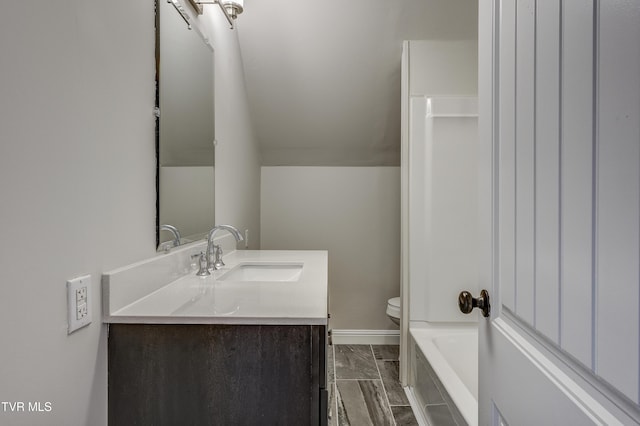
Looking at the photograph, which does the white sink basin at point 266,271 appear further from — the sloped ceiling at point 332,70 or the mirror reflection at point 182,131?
the sloped ceiling at point 332,70

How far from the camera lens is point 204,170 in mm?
1923

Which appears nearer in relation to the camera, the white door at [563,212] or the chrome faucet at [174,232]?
the white door at [563,212]

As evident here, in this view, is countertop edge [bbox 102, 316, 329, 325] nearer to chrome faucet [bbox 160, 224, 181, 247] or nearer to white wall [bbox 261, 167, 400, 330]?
chrome faucet [bbox 160, 224, 181, 247]

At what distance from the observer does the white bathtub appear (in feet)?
6.84

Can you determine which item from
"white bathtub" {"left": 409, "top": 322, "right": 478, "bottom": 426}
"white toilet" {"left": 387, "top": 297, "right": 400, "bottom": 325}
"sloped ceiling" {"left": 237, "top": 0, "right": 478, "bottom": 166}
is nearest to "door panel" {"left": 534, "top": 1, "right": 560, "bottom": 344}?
"white bathtub" {"left": 409, "top": 322, "right": 478, "bottom": 426}

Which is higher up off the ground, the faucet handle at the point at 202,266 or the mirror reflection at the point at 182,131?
the mirror reflection at the point at 182,131

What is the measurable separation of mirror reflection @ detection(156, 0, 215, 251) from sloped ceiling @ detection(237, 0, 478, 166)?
0.73 m

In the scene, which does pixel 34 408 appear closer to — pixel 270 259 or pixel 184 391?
pixel 184 391

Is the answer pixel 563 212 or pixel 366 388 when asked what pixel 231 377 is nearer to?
pixel 563 212

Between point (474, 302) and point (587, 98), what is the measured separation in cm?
58

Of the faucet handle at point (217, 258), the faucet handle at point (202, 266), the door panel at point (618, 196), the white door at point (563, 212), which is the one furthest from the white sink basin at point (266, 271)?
the door panel at point (618, 196)

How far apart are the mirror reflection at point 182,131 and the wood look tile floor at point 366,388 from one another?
1294 millimetres

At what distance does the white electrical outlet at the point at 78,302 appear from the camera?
92 centimetres

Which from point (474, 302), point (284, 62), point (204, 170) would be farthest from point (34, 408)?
point (284, 62)
